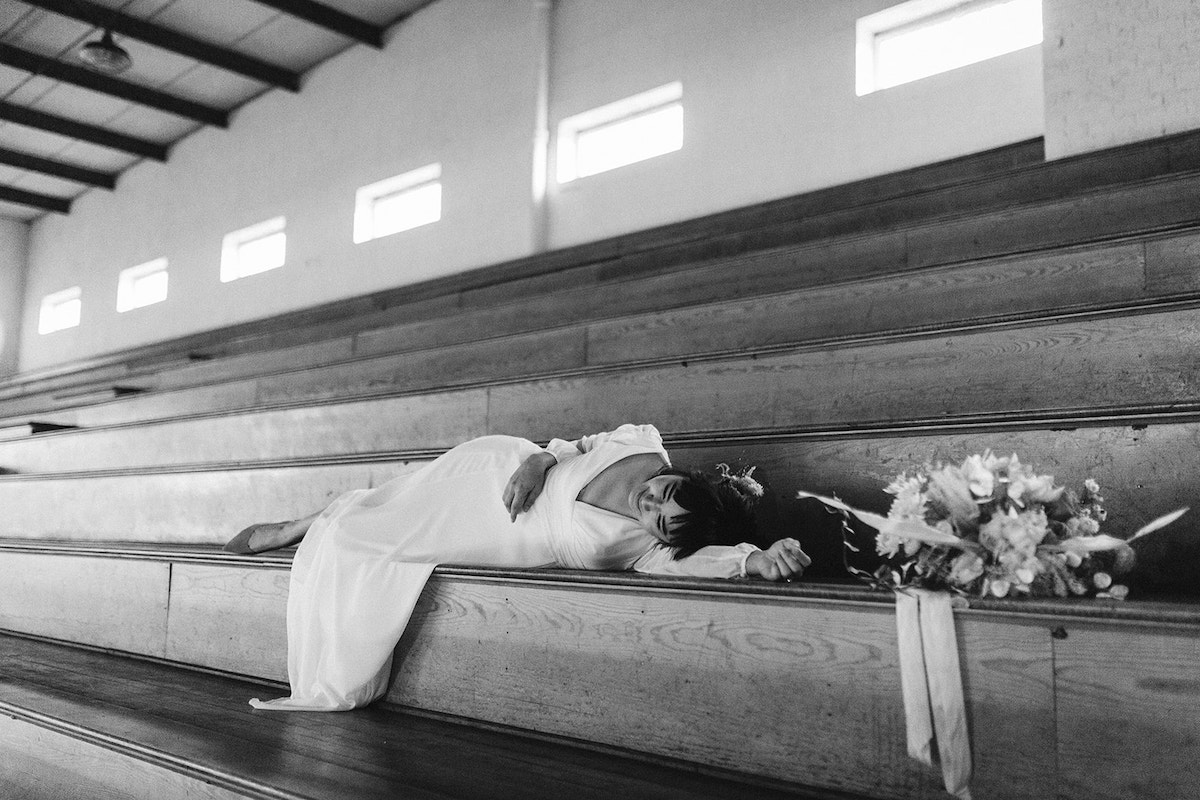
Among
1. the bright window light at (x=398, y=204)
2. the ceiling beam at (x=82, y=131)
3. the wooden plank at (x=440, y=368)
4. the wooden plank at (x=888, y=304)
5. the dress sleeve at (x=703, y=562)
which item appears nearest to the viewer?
the dress sleeve at (x=703, y=562)

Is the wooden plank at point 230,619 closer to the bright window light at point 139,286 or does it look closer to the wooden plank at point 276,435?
the wooden plank at point 276,435

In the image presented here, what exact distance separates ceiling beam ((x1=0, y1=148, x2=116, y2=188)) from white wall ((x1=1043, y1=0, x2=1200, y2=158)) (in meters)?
7.91

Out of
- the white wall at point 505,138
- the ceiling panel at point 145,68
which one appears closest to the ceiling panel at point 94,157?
the ceiling panel at point 145,68

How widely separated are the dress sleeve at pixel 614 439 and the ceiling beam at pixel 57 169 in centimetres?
752

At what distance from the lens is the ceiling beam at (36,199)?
8.20m

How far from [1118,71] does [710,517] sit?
152 cm

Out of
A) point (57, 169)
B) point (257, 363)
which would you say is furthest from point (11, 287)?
point (257, 363)

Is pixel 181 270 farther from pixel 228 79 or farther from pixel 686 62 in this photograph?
pixel 686 62

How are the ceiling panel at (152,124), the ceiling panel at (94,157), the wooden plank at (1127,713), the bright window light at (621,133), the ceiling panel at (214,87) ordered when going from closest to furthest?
the wooden plank at (1127,713) < the bright window light at (621,133) < the ceiling panel at (214,87) < the ceiling panel at (152,124) < the ceiling panel at (94,157)

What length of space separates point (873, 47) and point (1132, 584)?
9.63 ft

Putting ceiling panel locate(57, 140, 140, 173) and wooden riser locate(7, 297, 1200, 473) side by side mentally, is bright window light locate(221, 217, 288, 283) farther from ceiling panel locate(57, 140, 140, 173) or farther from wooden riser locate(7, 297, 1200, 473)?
wooden riser locate(7, 297, 1200, 473)

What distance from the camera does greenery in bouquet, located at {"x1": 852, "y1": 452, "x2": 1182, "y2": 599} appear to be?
108 centimetres

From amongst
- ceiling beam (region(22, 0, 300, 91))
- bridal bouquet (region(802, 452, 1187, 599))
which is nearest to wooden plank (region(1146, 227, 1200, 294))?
bridal bouquet (region(802, 452, 1187, 599))

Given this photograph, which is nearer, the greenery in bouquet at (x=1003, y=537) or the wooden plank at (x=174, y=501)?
the greenery in bouquet at (x=1003, y=537)
